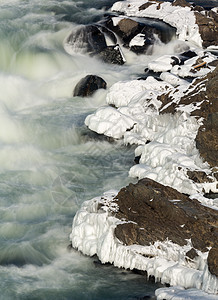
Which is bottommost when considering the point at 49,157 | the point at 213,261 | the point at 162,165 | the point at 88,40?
the point at 49,157

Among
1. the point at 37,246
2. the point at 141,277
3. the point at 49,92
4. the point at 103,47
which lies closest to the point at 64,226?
the point at 37,246

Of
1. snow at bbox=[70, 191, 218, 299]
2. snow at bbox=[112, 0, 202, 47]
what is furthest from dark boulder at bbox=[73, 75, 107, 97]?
snow at bbox=[70, 191, 218, 299]

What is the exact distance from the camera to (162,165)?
36.5ft

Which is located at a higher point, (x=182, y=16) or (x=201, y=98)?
(x=201, y=98)

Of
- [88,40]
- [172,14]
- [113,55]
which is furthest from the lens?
[172,14]

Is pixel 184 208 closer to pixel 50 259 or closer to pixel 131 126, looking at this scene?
pixel 50 259

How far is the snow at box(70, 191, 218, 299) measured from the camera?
7301mm

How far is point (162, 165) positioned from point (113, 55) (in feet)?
28.1

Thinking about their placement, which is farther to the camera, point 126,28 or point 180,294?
point 126,28

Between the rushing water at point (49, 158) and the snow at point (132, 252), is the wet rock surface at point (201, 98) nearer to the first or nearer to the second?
the rushing water at point (49, 158)

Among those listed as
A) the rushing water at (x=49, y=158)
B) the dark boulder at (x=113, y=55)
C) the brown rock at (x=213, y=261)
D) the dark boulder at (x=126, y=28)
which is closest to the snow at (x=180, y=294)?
the brown rock at (x=213, y=261)

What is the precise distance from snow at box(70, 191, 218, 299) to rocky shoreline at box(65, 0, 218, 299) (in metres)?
0.01

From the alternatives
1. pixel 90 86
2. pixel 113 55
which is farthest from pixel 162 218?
pixel 113 55

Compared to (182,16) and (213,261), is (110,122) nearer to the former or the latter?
(213,261)
